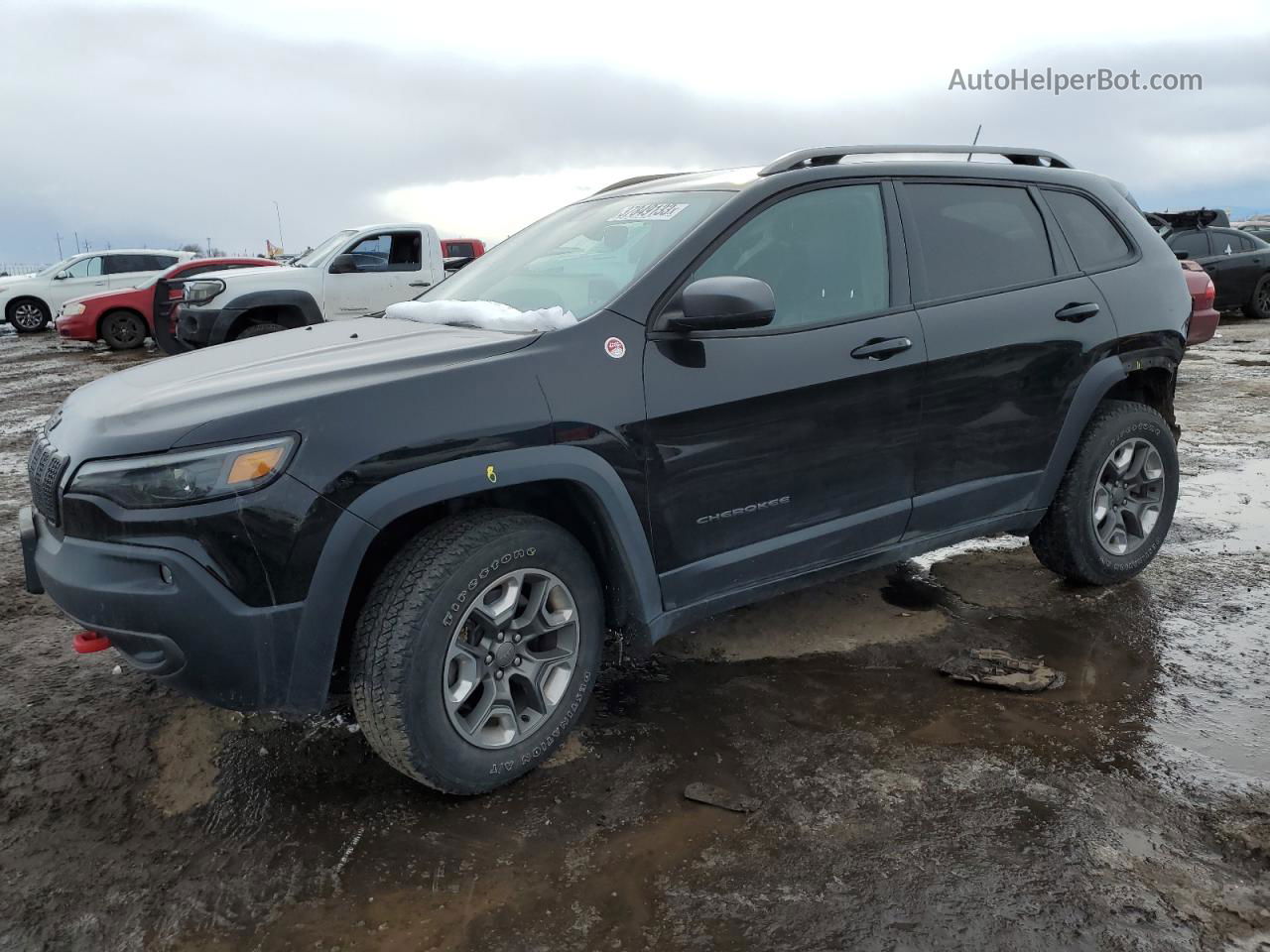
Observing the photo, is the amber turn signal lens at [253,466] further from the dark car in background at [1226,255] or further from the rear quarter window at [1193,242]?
the rear quarter window at [1193,242]

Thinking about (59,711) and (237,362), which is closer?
(237,362)

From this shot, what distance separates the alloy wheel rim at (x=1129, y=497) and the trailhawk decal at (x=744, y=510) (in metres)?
1.80

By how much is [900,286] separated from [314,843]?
8.48ft

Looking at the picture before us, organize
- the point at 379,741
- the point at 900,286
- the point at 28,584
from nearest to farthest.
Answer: the point at 379,741 → the point at 28,584 → the point at 900,286

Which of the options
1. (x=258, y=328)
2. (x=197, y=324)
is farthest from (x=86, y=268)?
(x=258, y=328)

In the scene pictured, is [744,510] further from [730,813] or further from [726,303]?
[730,813]

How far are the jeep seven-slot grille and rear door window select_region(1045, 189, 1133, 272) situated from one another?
12.3 feet

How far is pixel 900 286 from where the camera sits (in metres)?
3.46

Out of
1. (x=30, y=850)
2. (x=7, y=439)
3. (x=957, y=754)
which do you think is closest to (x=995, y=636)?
(x=957, y=754)

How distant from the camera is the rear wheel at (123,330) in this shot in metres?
15.3

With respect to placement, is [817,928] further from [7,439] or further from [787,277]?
[7,439]

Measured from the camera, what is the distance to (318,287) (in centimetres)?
1048

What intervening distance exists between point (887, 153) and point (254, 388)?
242 centimetres

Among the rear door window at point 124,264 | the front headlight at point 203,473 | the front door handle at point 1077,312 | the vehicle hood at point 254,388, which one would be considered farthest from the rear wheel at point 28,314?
the front door handle at point 1077,312
